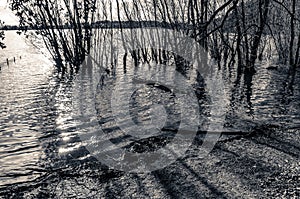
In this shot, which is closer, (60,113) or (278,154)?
(278,154)

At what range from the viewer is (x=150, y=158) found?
4.82 m

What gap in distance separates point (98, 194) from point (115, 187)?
0.86ft

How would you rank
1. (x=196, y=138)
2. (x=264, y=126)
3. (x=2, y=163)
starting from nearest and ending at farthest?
(x=2, y=163) → (x=196, y=138) → (x=264, y=126)

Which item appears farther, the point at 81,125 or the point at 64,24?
the point at 64,24

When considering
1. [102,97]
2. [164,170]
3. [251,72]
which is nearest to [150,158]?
[164,170]

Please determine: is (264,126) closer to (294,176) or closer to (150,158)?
(294,176)

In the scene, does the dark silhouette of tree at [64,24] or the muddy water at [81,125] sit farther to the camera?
the dark silhouette of tree at [64,24]

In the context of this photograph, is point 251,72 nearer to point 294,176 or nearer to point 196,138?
point 196,138

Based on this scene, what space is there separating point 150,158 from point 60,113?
201 inches

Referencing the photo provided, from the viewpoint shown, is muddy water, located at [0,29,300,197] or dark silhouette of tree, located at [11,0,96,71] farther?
dark silhouette of tree, located at [11,0,96,71]

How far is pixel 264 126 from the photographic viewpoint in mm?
6391

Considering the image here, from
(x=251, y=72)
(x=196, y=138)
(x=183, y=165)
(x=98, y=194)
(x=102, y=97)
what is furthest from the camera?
(x=251, y=72)

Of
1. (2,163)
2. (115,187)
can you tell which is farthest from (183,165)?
(2,163)

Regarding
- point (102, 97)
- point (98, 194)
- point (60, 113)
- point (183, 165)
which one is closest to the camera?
point (98, 194)
